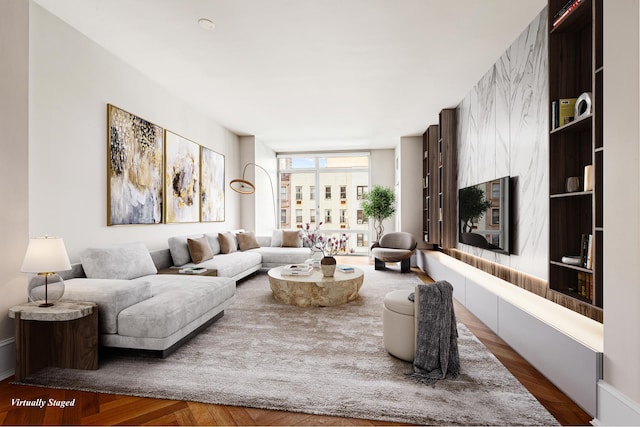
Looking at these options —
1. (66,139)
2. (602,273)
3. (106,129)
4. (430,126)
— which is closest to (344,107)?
(430,126)

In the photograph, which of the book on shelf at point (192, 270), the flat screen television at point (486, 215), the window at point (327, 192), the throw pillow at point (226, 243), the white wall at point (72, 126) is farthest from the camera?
the window at point (327, 192)

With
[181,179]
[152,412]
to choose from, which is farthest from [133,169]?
[152,412]

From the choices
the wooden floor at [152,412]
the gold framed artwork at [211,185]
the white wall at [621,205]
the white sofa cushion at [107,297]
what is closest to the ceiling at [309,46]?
the gold framed artwork at [211,185]

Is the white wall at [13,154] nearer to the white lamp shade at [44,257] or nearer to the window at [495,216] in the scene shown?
the white lamp shade at [44,257]

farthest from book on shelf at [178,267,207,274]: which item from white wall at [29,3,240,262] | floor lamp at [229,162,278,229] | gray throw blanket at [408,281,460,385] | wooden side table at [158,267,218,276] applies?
gray throw blanket at [408,281,460,385]

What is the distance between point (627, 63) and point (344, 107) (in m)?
3.91

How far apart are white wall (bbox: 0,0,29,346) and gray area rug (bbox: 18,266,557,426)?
2.23 ft

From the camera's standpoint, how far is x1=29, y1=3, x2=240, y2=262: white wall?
265 centimetres

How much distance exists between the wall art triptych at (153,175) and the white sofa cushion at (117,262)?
16.1 inches

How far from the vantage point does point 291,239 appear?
647 centimetres

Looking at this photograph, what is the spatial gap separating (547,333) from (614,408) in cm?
53

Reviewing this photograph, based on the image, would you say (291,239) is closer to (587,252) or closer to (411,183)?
(411,183)

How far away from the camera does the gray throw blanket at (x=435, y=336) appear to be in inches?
85.1

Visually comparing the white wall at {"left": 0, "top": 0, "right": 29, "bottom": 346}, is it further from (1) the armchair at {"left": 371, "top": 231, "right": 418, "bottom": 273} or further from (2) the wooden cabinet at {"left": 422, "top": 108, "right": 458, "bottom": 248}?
(2) the wooden cabinet at {"left": 422, "top": 108, "right": 458, "bottom": 248}
